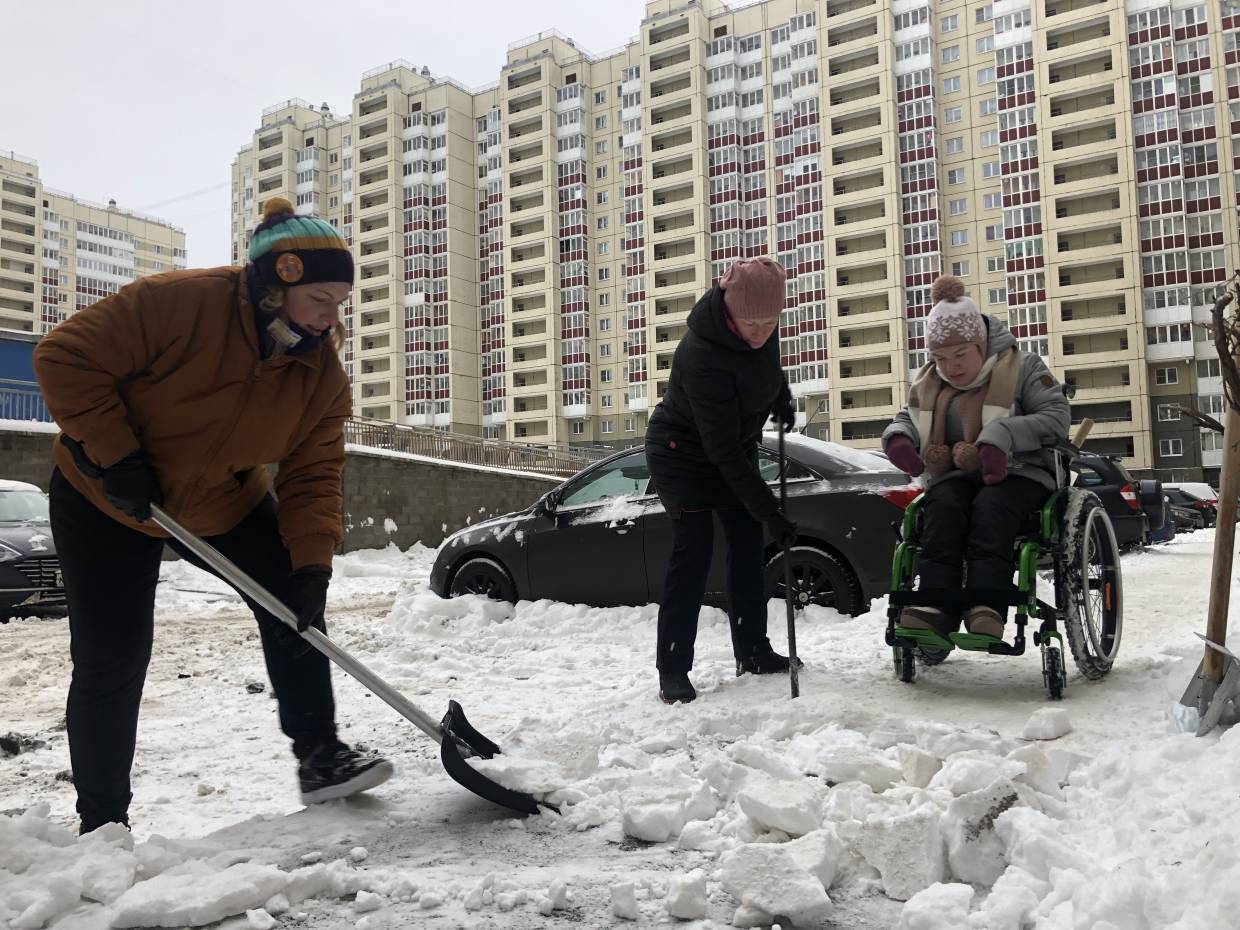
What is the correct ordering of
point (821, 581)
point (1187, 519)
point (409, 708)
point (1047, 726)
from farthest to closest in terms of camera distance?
point (1187, 519), point (821, 581), point (1047, 726), point (409, 708)

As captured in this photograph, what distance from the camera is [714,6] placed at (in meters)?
66.8

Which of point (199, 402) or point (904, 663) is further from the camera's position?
point (904, 663)

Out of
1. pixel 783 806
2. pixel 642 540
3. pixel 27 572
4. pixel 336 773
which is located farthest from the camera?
pixel 27 572

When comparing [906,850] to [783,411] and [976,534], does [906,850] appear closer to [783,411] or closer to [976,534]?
[976,534]

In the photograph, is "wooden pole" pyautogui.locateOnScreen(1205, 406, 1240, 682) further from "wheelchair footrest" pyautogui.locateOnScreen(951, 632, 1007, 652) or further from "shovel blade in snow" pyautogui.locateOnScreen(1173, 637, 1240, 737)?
"wheelchair footrest" pyautogui.locateOnScreen(951, 632, 1007, 652)

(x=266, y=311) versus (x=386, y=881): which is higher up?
(x=266, y=311)

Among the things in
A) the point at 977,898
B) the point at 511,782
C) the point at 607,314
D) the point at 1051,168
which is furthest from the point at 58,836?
the point at 607,314

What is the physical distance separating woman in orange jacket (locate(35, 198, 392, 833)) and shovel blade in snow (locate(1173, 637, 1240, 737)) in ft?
8.36

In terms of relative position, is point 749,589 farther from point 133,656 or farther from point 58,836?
point 58,836

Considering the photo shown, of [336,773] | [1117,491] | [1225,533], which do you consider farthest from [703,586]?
[1117,491]

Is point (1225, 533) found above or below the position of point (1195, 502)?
above

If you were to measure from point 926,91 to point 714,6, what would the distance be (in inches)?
Answer: 692

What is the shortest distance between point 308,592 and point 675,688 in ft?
5.93

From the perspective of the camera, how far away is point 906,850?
85.3 inches
